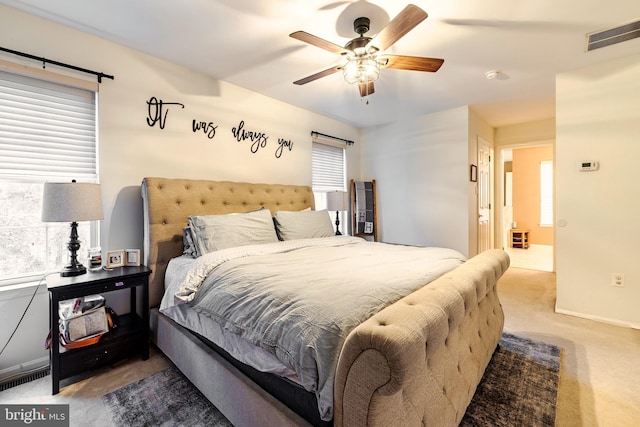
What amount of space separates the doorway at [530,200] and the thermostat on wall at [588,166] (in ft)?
15.7

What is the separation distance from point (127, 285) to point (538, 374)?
295 centimetres

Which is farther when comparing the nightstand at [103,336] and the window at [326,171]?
the window at [326,171]

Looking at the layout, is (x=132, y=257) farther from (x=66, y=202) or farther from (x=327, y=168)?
(x=327, y=168)

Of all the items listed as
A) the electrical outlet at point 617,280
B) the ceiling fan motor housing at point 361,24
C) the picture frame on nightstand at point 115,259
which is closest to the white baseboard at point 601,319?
the electrical outlet at point 617,280

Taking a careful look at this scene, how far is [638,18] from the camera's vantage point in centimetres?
209

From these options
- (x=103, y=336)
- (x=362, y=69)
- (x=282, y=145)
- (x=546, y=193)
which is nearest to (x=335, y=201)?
(x=282, y=145)

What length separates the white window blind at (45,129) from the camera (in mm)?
1957

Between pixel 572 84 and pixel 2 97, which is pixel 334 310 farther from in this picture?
pixel 572 84

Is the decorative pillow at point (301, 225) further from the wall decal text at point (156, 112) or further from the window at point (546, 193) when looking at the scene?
the window at point (546, 193)

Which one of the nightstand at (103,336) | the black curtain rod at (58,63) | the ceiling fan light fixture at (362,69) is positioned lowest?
the nightstand at (103,336)

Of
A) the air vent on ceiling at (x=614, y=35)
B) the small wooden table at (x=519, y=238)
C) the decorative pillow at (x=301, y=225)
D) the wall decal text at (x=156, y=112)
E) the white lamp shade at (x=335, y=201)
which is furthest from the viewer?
the small wooden table at (x=519, y=238)

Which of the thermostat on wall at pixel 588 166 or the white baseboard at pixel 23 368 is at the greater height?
the thermostat on wall at pixel 588 166

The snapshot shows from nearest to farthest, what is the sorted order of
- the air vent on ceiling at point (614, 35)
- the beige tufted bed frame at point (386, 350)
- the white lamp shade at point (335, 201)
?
the beige tufted bed frame at point (386, 350), the air vent on ceiling at point (614, 35), the white lamp shade at point (335, 201)

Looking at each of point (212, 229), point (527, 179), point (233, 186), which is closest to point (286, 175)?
point (233, 186)
